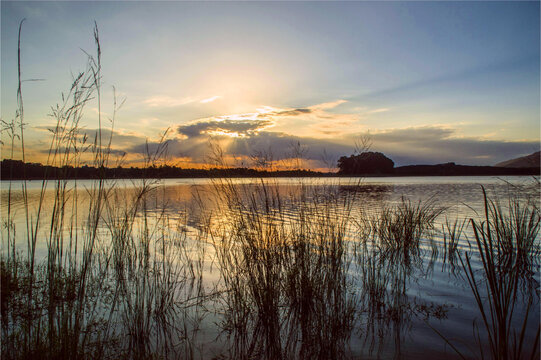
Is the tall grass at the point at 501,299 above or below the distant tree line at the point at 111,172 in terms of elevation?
below

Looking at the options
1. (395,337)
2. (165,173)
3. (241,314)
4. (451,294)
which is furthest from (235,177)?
(451,294)

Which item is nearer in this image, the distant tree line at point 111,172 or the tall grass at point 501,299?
the tall grass at point 501,299

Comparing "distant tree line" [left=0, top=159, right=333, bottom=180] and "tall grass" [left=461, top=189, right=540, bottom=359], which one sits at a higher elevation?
"distant tree line" [left=0, top=159, right=333, bottom=180]

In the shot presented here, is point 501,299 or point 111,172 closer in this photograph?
point 501,299

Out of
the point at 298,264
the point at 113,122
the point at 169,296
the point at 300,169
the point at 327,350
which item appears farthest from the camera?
the point at 300,169

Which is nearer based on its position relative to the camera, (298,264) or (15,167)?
(15,167)

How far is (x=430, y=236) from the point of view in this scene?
29.0 ft

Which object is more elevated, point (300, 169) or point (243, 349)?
point (300, 169)

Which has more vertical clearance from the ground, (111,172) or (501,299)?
(111,172)

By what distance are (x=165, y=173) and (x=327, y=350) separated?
140 inches

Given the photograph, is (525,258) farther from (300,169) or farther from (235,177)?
(235,177)

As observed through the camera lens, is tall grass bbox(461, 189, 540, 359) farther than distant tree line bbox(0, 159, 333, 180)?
No

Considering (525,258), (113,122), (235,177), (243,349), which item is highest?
(113,122)

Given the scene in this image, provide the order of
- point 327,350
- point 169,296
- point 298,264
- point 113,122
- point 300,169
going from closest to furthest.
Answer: point 327,350 → point 113,122 → point 298,264 → point 169,296 → point 300,169
